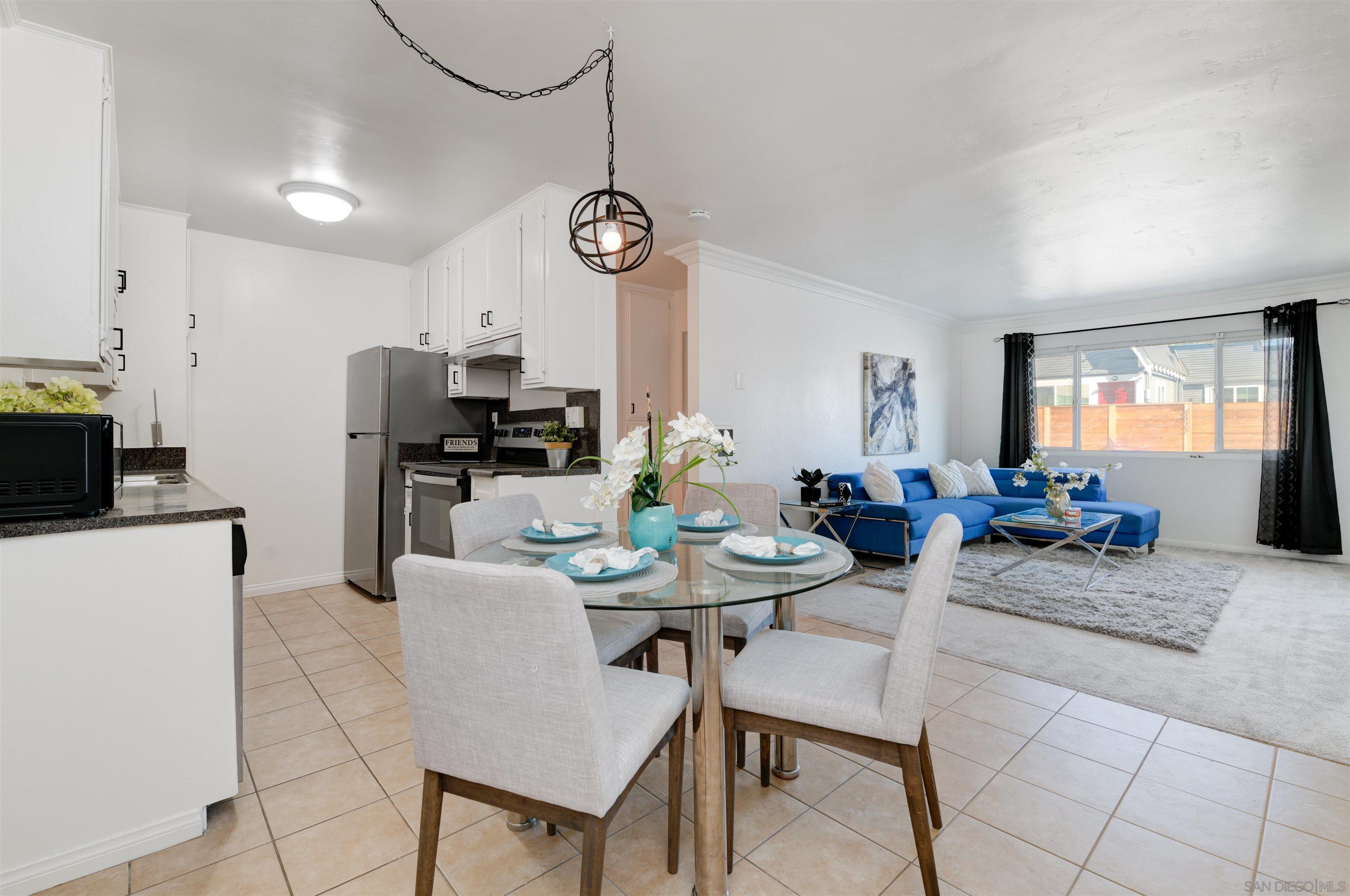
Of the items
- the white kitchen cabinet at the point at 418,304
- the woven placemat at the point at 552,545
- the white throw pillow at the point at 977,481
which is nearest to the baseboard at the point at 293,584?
the white kitchen cabinet at the point at 418,304

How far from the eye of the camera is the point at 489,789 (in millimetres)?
1212

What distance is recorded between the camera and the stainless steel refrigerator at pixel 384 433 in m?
4.02

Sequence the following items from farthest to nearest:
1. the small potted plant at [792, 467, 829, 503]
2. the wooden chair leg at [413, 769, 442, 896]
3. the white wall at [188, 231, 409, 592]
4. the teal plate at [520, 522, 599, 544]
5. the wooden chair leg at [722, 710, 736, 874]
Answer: the small potted plant at [792, 467, 829, 503] < the white wall at [188, 231, 409, 592] < the teal plate at [520, 522, 599, 544] < the wooden chair leg at [722, 710, 736, 874] < the wooden chair leg at [413, 769, 442, 896]

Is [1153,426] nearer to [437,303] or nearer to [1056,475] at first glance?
[1056,475]

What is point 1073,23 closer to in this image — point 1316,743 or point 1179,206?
point 1179,206

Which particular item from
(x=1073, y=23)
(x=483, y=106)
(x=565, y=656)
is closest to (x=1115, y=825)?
(x=565, y=656)

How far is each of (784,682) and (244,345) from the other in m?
4.32

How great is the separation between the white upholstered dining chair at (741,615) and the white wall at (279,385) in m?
3.12

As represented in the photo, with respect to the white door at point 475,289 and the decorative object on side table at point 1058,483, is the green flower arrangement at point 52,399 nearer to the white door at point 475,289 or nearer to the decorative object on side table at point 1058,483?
the white door at point 475,289

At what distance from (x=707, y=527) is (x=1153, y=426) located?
20.2ft

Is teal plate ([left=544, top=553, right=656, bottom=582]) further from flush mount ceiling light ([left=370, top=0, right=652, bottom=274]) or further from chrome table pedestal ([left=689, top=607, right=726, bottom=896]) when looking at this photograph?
flush mount ceiling light ([left=370, top=0, right=652, bottom=274])

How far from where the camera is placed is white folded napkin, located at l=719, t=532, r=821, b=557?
161 centimetres

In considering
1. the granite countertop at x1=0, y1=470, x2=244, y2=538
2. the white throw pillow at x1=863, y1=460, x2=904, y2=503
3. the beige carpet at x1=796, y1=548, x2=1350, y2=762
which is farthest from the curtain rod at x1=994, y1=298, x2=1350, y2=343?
the granite countertop at x1=0, y1=470, x2=244, y2=538

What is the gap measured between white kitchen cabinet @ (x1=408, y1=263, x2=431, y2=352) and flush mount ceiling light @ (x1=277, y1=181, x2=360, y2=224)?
1171mm
